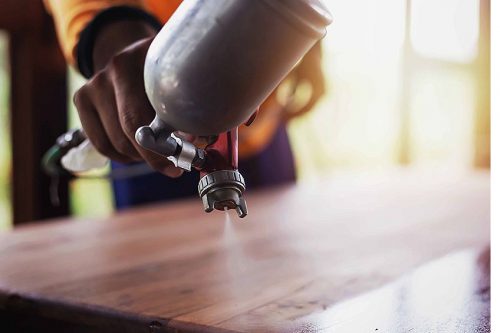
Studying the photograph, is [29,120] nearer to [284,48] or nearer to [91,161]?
[91,161]

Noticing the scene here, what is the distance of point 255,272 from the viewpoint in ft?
2.75

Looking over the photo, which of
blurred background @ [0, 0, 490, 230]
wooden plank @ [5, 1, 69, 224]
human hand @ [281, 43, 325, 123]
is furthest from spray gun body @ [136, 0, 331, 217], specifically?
blurred background @ [0, 0, 490, 230]

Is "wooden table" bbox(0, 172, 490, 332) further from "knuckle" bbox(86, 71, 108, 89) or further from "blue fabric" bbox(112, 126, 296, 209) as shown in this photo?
"blue fabric" bbox(112, 126, 296, 209)

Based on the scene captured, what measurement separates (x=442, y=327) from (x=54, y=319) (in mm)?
387

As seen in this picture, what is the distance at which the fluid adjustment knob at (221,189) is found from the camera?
1.54ft

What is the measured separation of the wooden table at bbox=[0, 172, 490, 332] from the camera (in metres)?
0.62

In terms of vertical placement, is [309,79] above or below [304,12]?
below

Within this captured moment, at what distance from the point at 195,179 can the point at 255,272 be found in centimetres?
117

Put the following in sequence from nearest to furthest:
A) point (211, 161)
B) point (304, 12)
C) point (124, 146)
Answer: point (304, 12)
point (211, 161)
point (124, 146)

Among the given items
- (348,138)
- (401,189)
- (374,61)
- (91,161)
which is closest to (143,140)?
(91,161)

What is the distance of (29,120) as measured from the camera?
2.37 meters

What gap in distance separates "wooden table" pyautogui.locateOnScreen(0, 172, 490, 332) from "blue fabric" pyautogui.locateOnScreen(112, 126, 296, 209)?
0.43 metres

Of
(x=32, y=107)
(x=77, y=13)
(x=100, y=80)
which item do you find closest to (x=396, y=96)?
(x=32, y=107)

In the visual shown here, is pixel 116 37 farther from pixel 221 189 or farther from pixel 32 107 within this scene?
pixel 32 107
